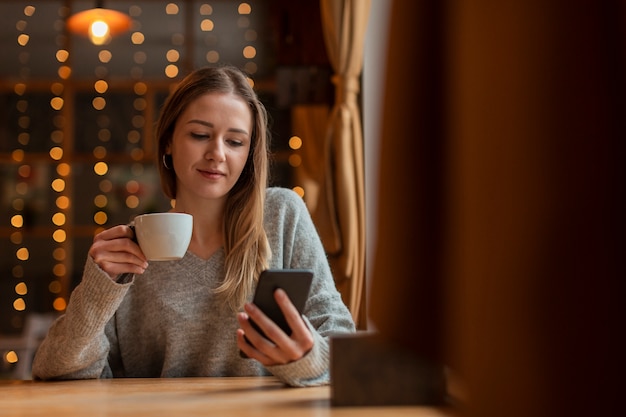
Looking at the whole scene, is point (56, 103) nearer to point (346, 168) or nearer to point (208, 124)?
point (346, 168)

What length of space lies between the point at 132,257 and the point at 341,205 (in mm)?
1469

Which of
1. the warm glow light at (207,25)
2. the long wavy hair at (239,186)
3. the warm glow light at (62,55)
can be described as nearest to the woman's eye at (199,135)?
the long wavy hair at (239,186)

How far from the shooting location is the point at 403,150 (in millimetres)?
439

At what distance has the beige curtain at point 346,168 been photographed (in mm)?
2758

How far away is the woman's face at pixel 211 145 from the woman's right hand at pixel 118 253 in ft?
1.22

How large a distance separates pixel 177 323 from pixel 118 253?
0.38 m

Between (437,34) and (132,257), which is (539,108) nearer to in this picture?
(437,34)

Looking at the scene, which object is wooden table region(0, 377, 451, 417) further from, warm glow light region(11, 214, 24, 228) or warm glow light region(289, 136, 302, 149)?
warm glow light region(11, 214, 24, 228)

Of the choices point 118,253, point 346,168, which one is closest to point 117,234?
point 118,253

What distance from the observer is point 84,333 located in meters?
1.51

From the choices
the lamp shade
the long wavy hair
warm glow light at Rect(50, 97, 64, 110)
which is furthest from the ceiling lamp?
the long wavy hair

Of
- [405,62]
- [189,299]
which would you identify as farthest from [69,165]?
[405,62]

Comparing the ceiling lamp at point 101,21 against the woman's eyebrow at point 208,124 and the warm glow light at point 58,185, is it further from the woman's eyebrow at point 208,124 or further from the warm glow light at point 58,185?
the woman's eyebrow at point 208,124

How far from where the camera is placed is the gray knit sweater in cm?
151
